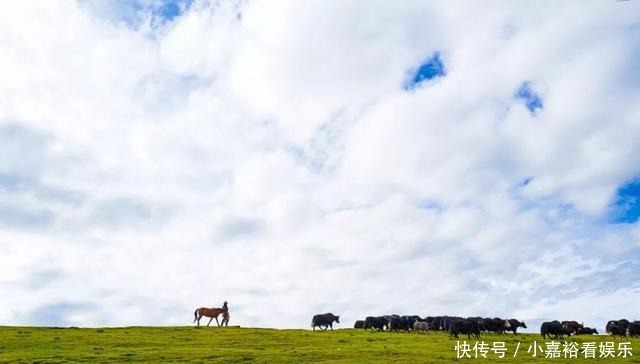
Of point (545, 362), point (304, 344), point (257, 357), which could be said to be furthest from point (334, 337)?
point (545, 362)

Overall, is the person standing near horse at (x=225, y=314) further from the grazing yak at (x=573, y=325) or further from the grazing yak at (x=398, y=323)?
the grazing yak at (x=573, y=325)

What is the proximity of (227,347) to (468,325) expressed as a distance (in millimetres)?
22420

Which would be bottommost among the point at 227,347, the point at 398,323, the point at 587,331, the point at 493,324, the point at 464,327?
the point at 227,347

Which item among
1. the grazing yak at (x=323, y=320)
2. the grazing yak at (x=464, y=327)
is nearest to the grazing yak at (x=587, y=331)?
the grazing yak at (x=464, y=327)

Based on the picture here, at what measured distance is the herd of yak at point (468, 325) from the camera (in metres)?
56.9

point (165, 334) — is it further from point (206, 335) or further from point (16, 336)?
point (16, 336)

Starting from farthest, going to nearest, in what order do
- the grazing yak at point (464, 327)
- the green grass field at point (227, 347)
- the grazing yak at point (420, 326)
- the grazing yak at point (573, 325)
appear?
the grazing yak at point (573, 325), the grazing yak at point (420, 326), the grazing yak at point (464, 327), the green grass field at point (227, 347)

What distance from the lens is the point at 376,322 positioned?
69062mm

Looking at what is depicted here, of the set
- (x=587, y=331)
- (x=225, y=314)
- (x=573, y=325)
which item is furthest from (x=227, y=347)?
(x=587, y=331)

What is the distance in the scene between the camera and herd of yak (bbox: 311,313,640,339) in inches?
2240

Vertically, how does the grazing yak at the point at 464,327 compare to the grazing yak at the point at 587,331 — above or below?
above

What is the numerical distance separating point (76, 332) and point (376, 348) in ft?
83.3

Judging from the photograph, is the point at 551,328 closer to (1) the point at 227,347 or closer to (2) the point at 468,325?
(2) the point at 468,325

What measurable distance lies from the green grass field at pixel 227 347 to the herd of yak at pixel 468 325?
2692 millimetres
